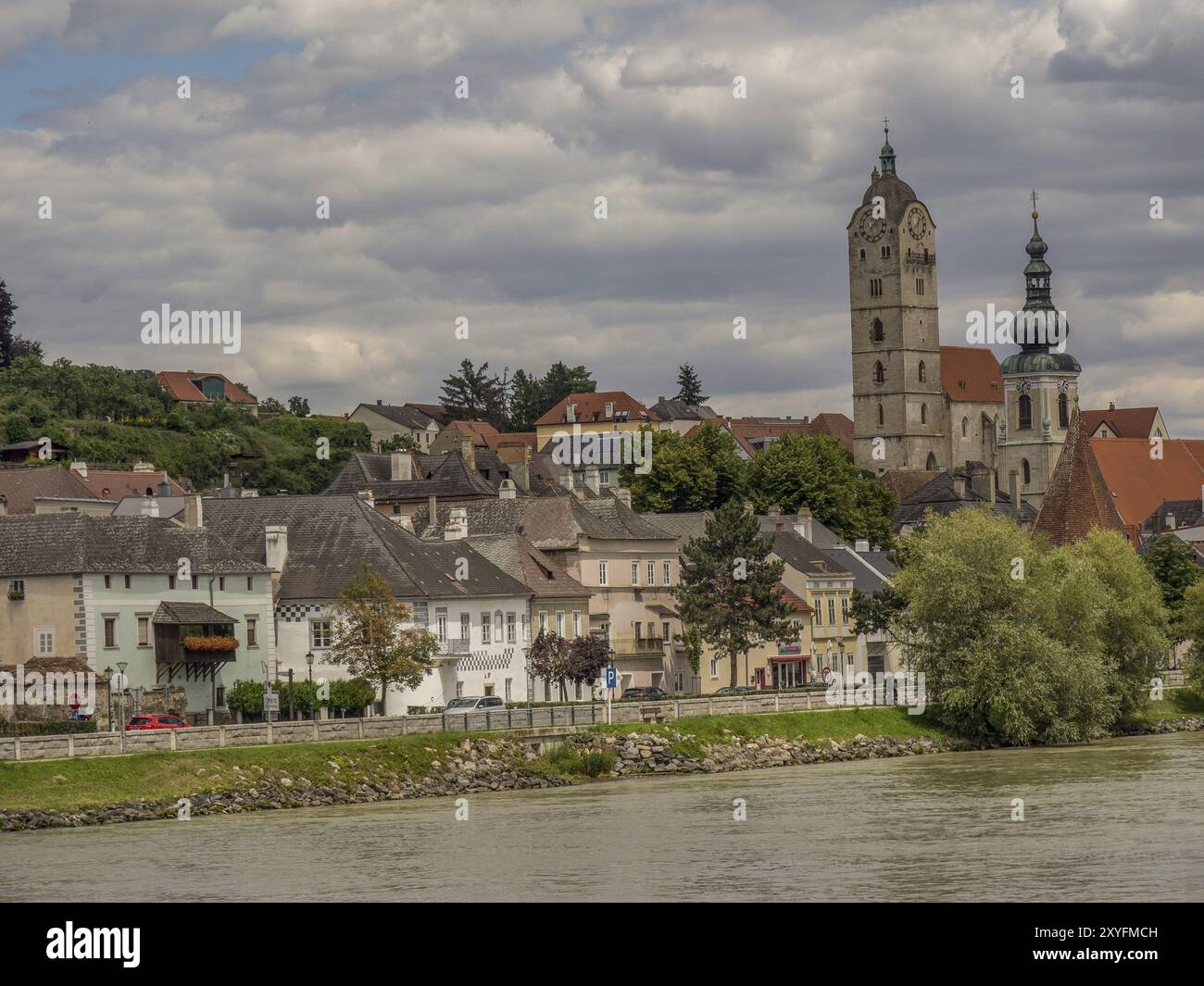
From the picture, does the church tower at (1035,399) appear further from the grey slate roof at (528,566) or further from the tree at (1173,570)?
the grey slate roof at (528,566)

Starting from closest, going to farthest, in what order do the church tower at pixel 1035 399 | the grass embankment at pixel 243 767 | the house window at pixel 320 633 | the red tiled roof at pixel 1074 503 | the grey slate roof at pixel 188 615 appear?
the grass embankment at pixel 243 767 → the grey slate roof at pixel 188 615 → the house window at pixel 320 633 → the red tiled roof at pixel 1074 503 → the church tower at pixel 1035 399

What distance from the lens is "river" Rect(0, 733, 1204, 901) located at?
3725 centimetres

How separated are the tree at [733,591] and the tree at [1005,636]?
11.9m

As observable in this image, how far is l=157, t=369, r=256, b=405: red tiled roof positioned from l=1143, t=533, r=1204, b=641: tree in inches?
3427

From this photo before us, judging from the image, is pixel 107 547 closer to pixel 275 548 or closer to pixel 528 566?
pixel 275 548

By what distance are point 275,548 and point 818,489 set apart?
2565 inches

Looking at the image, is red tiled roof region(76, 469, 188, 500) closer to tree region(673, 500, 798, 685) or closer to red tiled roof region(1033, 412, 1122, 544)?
tree region(673, 500, 798, 685)

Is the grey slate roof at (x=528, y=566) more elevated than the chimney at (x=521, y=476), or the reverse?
the chimney at (x=521, y=476)

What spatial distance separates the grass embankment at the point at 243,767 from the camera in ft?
165

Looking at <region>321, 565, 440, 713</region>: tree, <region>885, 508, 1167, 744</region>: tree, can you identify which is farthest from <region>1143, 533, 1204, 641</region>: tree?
<region>321, 565, 440, 713</region>: tree

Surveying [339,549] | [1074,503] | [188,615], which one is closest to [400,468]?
[1074,503]

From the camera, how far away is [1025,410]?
631ft

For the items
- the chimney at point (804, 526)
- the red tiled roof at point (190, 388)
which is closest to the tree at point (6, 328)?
the red tiled roof at point (190, 388)
